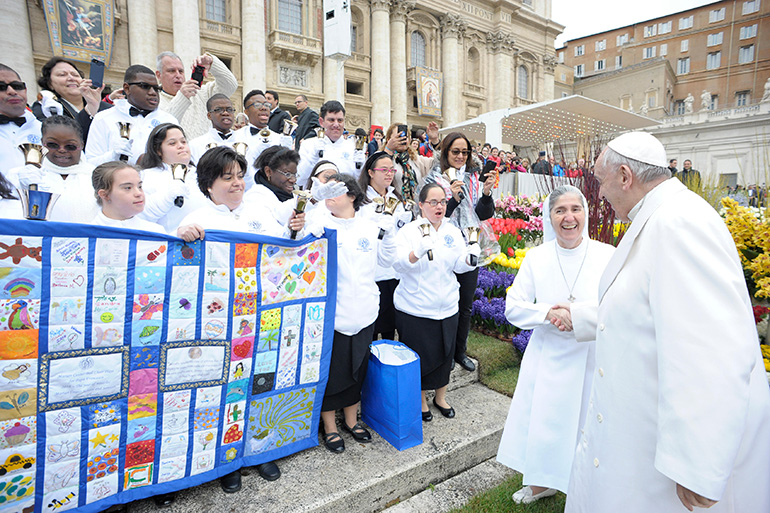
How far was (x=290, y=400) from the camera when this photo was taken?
314cm

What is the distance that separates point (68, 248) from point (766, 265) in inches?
234

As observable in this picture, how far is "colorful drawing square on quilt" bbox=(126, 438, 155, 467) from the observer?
2.53m

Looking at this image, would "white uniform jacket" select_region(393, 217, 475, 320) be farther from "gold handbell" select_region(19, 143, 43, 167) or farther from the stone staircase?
"gold handbell" select_region(19, 143, 43, 167)

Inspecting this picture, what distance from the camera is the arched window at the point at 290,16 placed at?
26453 millimetres

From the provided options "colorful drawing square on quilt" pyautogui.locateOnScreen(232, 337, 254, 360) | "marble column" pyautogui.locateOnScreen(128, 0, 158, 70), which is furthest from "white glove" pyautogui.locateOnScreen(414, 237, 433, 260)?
"marble column" pyautogui.locateOnScreen(128, 0, 158, 70)

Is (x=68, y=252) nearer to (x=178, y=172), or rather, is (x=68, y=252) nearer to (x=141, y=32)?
(x=178, y=172)

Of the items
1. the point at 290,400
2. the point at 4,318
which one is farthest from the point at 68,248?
the point at 290,400

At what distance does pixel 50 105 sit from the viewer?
415 cm

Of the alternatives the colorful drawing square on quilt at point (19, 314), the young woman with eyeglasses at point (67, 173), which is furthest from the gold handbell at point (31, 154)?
the colorful drawing square on quilt at point (19, 314)

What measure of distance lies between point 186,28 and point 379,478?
25611mm

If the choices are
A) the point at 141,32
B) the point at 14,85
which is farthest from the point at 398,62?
the point at 14,85

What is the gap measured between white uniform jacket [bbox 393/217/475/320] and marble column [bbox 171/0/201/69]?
911 inches

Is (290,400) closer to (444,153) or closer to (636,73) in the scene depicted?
(444,153)

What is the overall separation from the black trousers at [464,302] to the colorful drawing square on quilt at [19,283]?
336 centimetres
